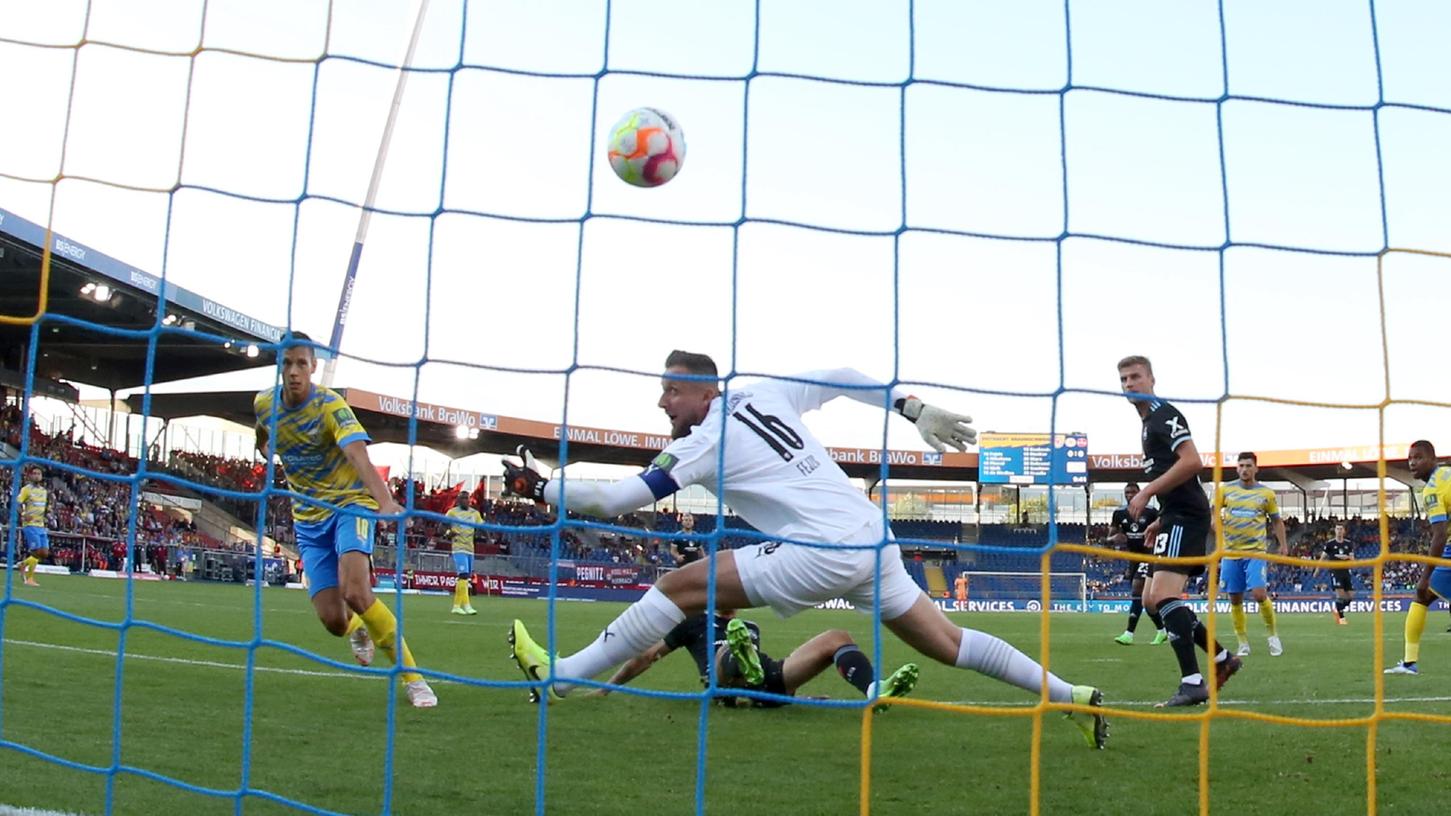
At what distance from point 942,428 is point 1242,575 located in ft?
27.8

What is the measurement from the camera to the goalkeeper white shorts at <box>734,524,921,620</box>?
185 inches

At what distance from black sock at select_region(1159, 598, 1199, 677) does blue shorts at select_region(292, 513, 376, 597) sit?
420 cm

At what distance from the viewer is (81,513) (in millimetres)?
30234

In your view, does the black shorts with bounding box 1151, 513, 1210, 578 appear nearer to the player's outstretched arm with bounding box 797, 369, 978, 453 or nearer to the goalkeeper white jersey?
the player's outstretched arm with bounding box 797, 369, 978, 453

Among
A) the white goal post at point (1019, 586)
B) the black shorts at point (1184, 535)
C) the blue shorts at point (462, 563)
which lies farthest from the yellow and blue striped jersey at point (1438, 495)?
the white goal post at point (1019, 586)

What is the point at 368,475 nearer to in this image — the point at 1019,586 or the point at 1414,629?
the point at 1414,629

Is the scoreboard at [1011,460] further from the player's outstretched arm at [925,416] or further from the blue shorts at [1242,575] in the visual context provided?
the player's outstretched arm at [925,416]

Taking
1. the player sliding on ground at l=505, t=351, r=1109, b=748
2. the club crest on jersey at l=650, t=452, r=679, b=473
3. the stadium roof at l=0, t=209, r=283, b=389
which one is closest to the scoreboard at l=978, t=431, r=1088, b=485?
the stadium roof at l=0, t=209, r=283, b=389

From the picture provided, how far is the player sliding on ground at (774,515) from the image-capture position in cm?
470

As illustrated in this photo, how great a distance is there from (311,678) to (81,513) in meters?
26.3

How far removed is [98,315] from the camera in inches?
1080

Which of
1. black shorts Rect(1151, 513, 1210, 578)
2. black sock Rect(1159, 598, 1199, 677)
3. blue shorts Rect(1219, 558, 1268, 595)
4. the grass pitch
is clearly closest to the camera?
the grass pitch

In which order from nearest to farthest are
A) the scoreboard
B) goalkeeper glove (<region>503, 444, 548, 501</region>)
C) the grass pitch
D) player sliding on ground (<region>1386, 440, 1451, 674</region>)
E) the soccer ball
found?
the grass pitch < goalkeeper glove (<region>503, 444, 548, 501</region>) < the soccer ball < player sliding on ground (<region>1386, 440, 1451, 674</region>) < the scoreboard

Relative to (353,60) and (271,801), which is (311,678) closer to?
(271,801)
